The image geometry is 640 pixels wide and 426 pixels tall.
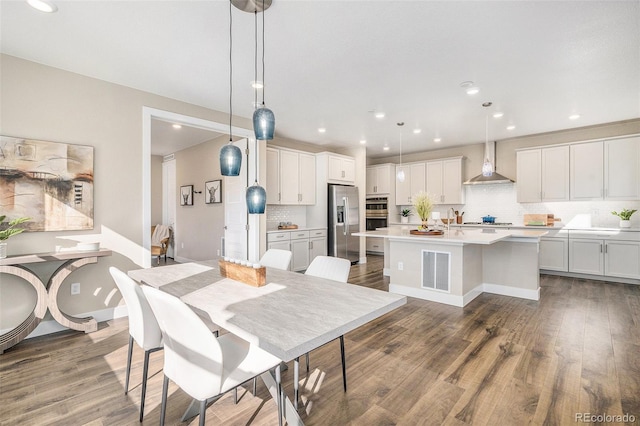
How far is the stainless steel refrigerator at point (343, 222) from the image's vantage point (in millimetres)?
6254

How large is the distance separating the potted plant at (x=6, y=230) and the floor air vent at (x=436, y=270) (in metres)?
4.31

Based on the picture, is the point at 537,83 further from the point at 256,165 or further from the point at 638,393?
the point at 256,165

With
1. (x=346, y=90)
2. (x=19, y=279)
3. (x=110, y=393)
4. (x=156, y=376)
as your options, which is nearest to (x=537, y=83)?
(x=346, y=90)

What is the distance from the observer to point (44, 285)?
2848 mm

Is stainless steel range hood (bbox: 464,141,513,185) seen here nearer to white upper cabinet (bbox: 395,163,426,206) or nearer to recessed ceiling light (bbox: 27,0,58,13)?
white upper cabinet (bbox: 395,163,426,206)

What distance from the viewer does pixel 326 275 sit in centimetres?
240

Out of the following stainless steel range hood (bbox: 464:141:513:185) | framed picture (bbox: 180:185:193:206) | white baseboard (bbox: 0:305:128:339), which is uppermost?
stainless steel range hood (bbox: 464:141:513:185)

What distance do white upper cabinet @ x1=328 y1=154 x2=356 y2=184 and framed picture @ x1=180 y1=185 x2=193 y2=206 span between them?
10.1ft

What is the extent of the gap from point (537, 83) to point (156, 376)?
4.67m

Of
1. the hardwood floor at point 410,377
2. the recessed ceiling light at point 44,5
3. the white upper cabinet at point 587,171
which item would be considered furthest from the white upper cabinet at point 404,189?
the recessed ceiling light at point 44,5

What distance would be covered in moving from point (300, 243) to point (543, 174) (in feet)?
15.5

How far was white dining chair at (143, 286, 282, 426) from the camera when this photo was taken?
123 centimetres

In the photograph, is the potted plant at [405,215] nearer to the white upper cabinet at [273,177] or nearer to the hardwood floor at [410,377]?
the white upper cabinet at [273,177]

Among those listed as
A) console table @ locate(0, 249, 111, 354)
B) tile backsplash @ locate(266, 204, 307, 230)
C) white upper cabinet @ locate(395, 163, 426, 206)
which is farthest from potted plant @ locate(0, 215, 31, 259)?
white upper cabinet @ locate(395, 163, 426, 206)
